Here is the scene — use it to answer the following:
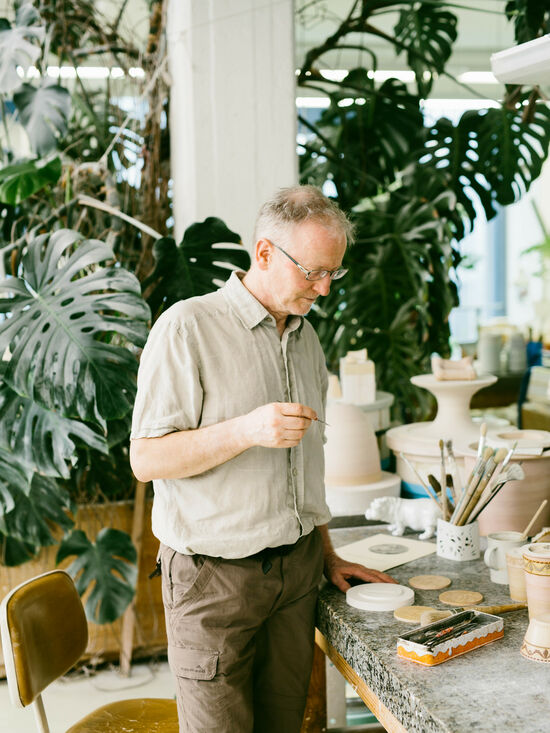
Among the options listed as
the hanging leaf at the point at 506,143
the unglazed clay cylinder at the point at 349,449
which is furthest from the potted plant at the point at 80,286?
the hanging leaf at the point at 506,143

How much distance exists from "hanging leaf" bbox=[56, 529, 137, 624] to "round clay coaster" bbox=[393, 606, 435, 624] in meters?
1.72

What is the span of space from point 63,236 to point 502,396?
4.04m

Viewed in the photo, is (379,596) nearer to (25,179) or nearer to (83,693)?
(25,179)

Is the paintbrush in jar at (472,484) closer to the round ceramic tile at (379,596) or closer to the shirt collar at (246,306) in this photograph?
the round ceramic tile at (379,596)

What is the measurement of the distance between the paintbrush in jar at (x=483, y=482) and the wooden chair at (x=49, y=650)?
32.5 inches

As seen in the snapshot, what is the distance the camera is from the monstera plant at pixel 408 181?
3.70 meters

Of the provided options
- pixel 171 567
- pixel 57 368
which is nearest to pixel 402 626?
pixel 171 567

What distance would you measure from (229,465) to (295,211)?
0.52m

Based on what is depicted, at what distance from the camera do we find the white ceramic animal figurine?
218 centimetres

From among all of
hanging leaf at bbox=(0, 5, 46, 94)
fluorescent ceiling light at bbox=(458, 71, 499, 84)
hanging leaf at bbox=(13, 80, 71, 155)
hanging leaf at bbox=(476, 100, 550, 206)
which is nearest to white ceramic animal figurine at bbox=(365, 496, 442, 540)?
hanging leaf at bbox=(13, 80, 71, 155)

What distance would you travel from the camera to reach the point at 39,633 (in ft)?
5.60

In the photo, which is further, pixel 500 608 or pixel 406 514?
pixel 406 514

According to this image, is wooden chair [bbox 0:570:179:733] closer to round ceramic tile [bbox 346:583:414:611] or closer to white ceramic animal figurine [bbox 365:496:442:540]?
round ceramic tile [bbox 346:583:414:611]

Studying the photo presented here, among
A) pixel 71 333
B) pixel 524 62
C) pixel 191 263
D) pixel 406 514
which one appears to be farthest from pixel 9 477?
pixel 524 62
